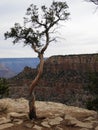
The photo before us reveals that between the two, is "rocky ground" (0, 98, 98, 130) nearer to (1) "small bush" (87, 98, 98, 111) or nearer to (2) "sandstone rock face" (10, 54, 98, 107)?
(1) "small bush" (87, 98, 98, 111)

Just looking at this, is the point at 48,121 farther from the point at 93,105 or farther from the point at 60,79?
the point at 60,79

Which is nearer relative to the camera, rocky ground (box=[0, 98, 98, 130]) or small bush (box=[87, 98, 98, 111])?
rocky ground (box=[0, 98, 98, 130])

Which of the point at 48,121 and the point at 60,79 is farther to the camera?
the point at 60,79

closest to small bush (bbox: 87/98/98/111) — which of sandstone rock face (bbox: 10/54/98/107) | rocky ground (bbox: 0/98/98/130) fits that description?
rocky ground (bbox: 0/98/98/130)

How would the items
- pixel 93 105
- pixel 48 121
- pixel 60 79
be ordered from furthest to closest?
pixel 60 79 → pixel 93 105 → pixel 48 121

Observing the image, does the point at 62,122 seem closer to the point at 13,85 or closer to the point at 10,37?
the point at 10,37

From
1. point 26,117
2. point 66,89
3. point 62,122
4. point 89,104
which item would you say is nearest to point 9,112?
point 26,117

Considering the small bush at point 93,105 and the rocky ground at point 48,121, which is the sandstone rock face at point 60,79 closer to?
the small bush at point 93,105

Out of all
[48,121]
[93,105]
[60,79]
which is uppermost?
[48,121]

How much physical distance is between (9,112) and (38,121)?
334cm

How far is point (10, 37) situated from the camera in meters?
22.3

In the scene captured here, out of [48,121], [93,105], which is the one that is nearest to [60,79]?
[93,105]

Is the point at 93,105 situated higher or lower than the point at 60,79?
higher

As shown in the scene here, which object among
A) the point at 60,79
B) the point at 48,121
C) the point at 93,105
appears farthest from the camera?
the point at 60,79
